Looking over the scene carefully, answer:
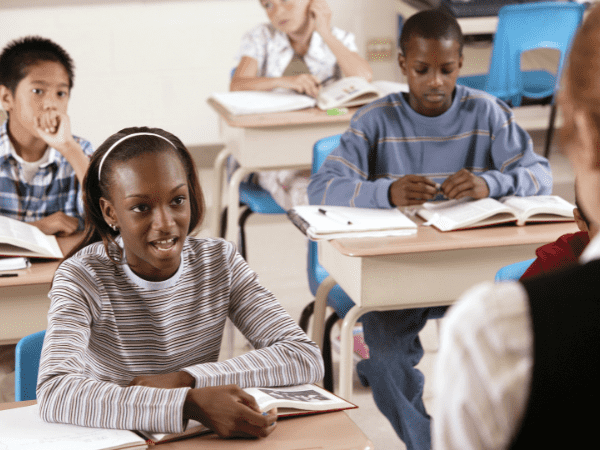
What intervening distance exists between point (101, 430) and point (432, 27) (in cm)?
147

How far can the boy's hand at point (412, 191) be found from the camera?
5.95ft

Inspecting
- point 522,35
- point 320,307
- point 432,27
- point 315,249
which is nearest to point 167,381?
point 320,307

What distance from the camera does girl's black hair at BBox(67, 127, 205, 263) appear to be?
124 centimetres

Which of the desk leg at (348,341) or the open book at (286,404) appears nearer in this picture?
the open book at (286,404)

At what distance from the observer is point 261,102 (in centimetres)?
282

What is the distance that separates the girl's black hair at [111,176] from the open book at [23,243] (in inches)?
14.4

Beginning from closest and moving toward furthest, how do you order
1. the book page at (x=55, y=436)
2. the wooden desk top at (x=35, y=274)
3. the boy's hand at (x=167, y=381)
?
the book page at (x=55, y=436), the boy's hand at (x=167, y=381), the wooden desk top at (x=35, y=274)

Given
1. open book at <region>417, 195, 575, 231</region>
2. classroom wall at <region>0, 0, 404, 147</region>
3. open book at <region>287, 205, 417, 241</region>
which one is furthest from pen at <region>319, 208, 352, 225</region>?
classroom wall at <region>0, 0, 404, 147</region>

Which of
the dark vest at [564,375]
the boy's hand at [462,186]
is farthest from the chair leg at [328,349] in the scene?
the dark vest at [564,375]

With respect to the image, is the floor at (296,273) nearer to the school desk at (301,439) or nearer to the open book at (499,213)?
the open book at (499,213)

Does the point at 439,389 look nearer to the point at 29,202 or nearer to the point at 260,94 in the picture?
the point at 29,202

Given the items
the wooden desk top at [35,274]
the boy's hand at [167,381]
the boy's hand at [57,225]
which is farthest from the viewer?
the boy's hand at [57,225]

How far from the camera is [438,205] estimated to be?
6.35ft

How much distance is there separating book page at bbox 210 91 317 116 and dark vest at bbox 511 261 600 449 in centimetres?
237
